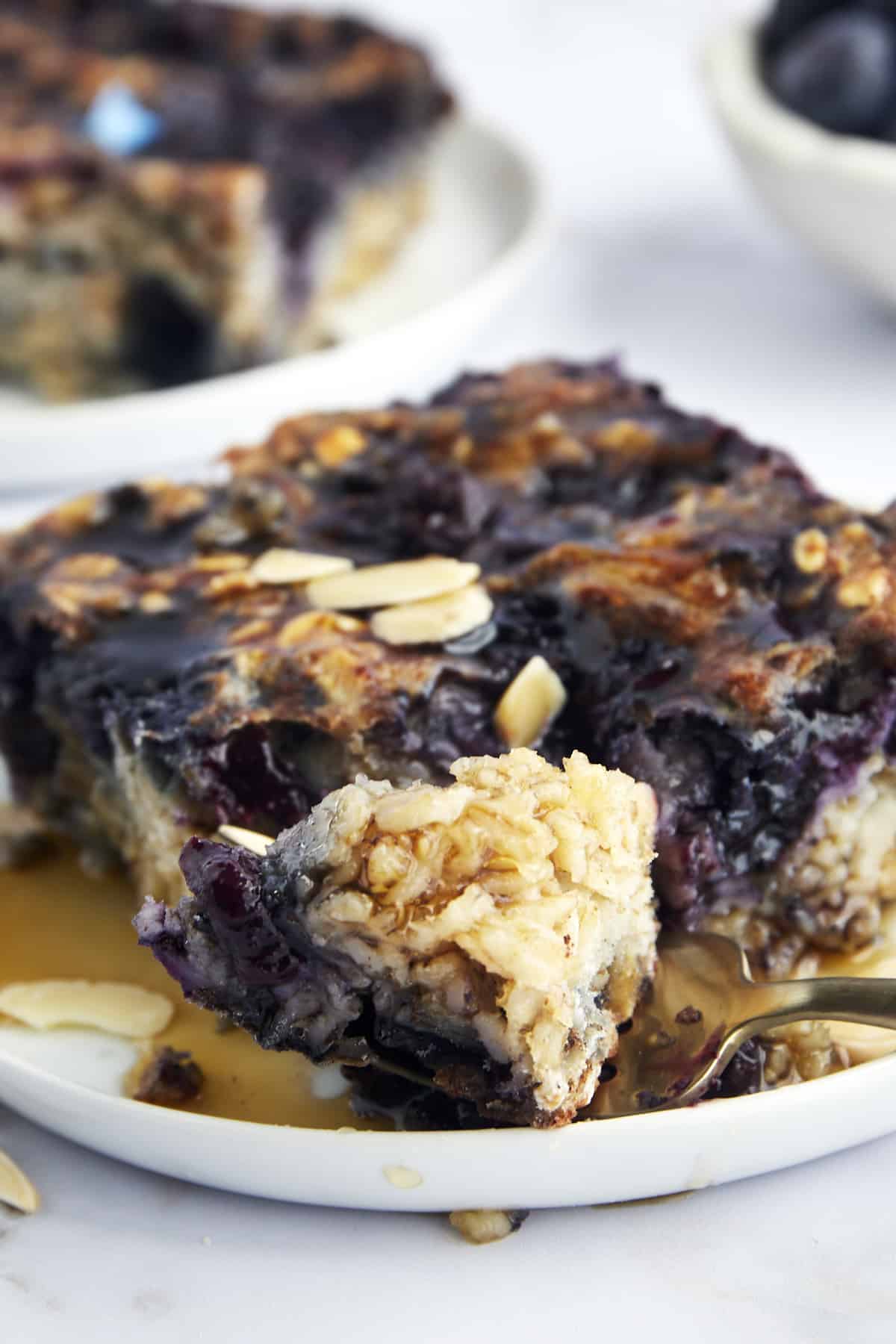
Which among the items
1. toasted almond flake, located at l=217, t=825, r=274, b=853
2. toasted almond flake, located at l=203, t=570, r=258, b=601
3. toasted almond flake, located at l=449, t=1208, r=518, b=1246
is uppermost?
toasted almond flake, located at l=203, t=570, r=258, b=601

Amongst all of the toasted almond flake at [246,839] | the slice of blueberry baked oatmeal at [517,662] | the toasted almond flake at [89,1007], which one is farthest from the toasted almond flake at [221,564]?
the toasted almond flake at [89,1007]

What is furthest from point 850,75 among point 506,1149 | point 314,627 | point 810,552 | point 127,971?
point 506,1149

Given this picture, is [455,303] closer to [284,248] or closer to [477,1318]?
[284,248]

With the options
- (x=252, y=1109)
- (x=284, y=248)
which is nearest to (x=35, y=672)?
(x=252, y=1109)

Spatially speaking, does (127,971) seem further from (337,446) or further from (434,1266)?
(337,446)

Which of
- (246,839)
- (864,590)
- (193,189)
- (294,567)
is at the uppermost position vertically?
(864,590)

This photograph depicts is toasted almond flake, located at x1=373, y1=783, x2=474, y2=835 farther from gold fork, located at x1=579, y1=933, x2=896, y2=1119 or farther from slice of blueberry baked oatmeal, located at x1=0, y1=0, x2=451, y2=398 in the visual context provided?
slice of blueberry baked oatmeal, located at x1=0, y1=0, x2=451, y2=398

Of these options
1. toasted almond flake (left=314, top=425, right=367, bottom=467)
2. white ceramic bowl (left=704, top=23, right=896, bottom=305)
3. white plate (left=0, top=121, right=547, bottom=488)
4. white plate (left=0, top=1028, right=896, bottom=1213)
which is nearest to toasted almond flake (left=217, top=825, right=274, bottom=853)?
white plate (left=0, top=1028, right=896, bottom=1213)
